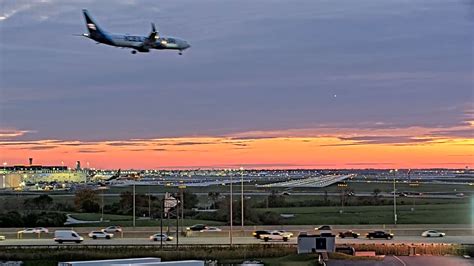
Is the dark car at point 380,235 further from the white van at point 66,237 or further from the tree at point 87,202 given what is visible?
the tree at point 87,202

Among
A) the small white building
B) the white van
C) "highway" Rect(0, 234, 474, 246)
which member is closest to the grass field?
"highway" Rect(0, 234, 474, 246)

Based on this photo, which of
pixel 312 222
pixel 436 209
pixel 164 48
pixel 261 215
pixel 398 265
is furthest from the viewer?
pixel 436 209

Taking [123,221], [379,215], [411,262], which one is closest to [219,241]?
[411,262]

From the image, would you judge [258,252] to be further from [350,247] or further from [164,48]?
[164,48]

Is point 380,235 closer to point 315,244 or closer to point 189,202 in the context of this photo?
point 315,244

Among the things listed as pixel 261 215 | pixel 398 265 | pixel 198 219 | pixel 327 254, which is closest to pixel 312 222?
pixel 261 215

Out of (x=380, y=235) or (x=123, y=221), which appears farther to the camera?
(x=123, y=221)

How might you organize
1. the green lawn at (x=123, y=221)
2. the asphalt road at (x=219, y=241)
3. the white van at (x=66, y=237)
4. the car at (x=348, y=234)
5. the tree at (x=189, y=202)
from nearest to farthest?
the asphalt road at (x=219, y=241)
the white van at (x=66, y=237)
the car at (x=348, y=234)
the green lawn at (x=123, y=221)
the tree at (x=189, y=202)

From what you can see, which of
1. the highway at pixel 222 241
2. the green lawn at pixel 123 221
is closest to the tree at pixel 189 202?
the green lawn at pixel 123 221

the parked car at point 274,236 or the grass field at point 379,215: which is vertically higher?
the grass field at point 379,215
